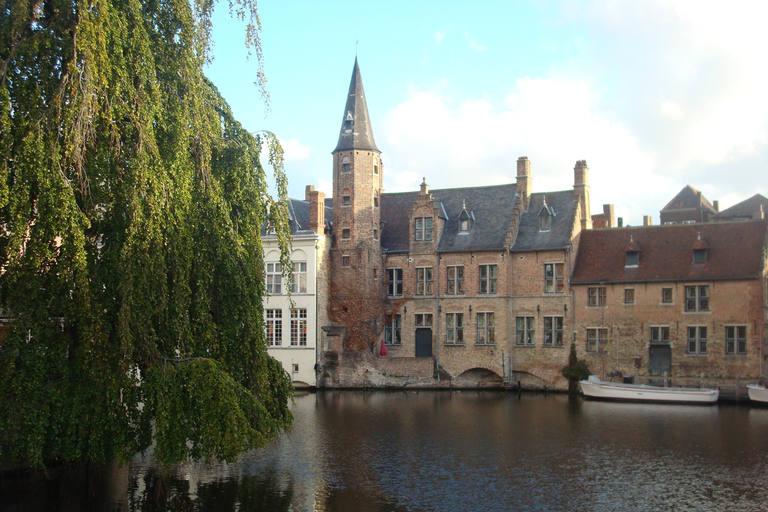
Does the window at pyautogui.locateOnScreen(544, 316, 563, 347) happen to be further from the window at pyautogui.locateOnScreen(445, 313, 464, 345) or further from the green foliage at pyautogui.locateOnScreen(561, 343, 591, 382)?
the window at pyautogui.locateOnScreen(445, 313, 464, 345)

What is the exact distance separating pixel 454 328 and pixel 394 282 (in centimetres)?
396

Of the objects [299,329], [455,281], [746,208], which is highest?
[746,208]

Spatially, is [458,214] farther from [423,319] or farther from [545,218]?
[423,319]

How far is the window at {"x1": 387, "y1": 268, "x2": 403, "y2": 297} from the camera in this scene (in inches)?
1550

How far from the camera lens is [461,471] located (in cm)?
1756

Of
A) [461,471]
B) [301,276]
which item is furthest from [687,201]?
[461,471]

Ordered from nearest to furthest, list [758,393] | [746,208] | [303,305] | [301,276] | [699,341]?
1. [758,393]
2. [699,341]
3. [303,305]
4. [301,276]
5. [746,208]

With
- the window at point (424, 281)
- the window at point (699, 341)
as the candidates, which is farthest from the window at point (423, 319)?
the window at point (699, 341)

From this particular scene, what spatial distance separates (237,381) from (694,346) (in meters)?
25.8

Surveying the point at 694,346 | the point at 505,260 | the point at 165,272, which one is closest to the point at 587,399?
the point at 694,346

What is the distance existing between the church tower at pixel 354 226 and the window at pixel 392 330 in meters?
1.13

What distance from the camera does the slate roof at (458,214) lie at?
125 feet

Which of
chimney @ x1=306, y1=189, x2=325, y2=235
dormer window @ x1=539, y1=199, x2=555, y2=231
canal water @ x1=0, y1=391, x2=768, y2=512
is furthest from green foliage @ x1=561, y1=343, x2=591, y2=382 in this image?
chimney @ x1=306, y1=189, x2=325, y2=235

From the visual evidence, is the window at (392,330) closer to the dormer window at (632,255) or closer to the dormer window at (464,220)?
the dormer window at (464,220)
